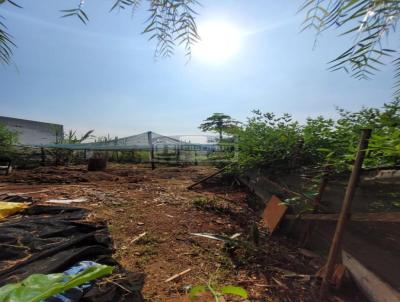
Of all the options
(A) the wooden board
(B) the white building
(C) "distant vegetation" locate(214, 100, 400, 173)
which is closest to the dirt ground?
(A) the wooden board

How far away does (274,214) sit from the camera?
10.1 feet

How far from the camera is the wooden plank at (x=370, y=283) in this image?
157 centimetres

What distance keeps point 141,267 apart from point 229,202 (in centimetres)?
246

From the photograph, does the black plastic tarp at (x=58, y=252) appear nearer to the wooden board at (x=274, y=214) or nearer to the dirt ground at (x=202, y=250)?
the dirt ground at (x=202, y=250)

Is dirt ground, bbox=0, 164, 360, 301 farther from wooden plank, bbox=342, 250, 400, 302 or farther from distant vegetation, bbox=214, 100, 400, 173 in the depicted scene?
distant vegetation, bbox=214, 100, 400, 173

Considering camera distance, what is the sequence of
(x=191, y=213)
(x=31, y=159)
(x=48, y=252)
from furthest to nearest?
(x=31, y=159)
(x=191, y=213)
(x=48, y=252)

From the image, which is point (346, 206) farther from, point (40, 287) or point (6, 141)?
point (6, 141)

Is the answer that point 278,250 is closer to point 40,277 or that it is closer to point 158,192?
point 40,277

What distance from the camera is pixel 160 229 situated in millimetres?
3195

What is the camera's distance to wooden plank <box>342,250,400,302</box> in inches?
61.7

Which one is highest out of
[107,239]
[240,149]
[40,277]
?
[240,149]

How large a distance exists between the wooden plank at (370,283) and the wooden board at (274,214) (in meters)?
0.87

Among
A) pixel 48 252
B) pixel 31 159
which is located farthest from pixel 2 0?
pixel 31 159

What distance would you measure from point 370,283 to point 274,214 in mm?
1360
